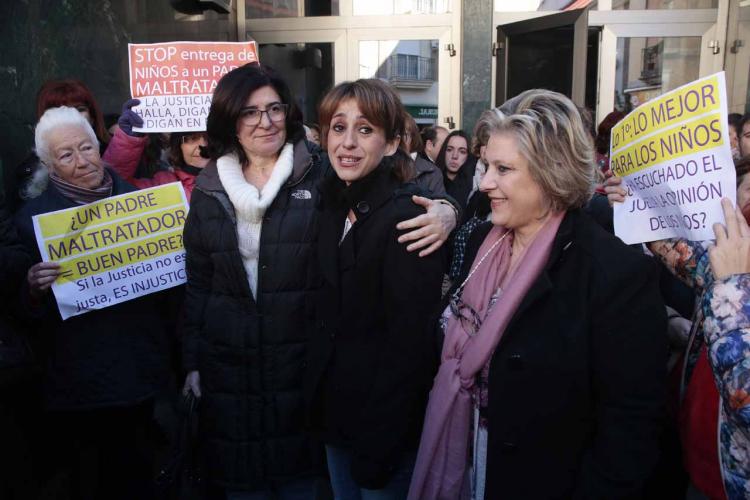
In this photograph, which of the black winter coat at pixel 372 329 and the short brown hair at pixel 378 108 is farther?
the short brown hair at pixel 378 108

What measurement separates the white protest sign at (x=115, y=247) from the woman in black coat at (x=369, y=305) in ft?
3.33

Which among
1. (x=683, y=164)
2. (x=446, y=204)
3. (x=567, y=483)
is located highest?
(x=683, y=164)

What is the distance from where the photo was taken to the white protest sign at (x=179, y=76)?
362cm

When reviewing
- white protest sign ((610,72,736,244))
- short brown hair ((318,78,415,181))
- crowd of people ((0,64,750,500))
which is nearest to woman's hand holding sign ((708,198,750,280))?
crowd of people ((0,64,750,500))

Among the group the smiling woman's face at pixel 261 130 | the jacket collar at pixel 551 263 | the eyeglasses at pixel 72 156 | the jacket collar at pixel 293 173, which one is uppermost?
the smiling woman's face at pixel 261 130

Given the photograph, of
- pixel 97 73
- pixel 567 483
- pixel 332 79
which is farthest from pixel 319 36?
pixel 567 483

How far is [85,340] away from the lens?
274 cm

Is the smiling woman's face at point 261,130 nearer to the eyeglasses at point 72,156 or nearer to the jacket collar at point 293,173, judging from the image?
the jacket collar at point 293,173

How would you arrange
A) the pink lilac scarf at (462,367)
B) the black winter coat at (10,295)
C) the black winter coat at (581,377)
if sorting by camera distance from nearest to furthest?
1. the black winter coat at (581,377)
2. the pink lilac scarf at (462,367)
3. the black winter coat at (10,295)

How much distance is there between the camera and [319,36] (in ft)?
25.1

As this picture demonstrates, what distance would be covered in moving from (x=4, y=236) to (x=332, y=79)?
5770mm

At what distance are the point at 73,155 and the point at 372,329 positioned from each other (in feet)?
5.42

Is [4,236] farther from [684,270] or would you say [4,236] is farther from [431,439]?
[684,270]

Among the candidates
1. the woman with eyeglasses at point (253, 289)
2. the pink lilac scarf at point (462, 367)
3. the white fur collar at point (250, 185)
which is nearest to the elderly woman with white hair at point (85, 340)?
the woman with eyeglasses at point (253, 289)
